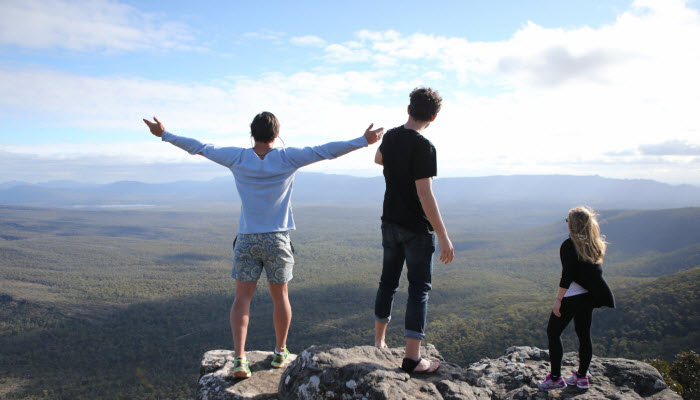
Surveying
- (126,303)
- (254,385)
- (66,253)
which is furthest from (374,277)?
(66,253)

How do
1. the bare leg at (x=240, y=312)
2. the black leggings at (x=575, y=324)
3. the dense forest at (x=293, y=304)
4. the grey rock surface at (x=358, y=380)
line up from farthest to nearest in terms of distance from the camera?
the dense forest at (x=293, y=304) < the bare leg at (x=240, y=312) < the black leggings at (x=575, y=324) < the grey rock surface at (x=358, y=380)

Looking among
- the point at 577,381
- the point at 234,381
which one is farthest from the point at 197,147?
the point at 577,381

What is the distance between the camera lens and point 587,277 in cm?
411

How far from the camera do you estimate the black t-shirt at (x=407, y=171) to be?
3818 millimetres

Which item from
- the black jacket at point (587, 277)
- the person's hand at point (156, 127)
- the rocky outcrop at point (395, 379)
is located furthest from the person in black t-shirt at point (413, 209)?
the person's hand at point (156, 127)

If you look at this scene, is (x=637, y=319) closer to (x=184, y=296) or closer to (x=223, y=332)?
(x=223, y=332)

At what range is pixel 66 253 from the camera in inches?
4663

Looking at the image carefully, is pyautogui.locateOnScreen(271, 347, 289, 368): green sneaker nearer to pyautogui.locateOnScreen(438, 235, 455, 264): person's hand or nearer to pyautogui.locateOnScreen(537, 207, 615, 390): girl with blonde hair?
pyautogui.locateOnScreen(438, 235, 455, 264): person's hand

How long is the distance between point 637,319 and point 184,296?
66.6 metres

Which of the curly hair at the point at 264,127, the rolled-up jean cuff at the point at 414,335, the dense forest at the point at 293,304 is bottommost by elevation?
the dense forest at the point at 293,304

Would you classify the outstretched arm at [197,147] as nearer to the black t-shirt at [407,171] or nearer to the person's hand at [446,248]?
the black t-shirt at [407,171]

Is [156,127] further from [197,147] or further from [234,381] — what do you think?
[234,381]

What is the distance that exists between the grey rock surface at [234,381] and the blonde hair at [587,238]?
11.6 ft

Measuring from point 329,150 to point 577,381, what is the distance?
386 cm
